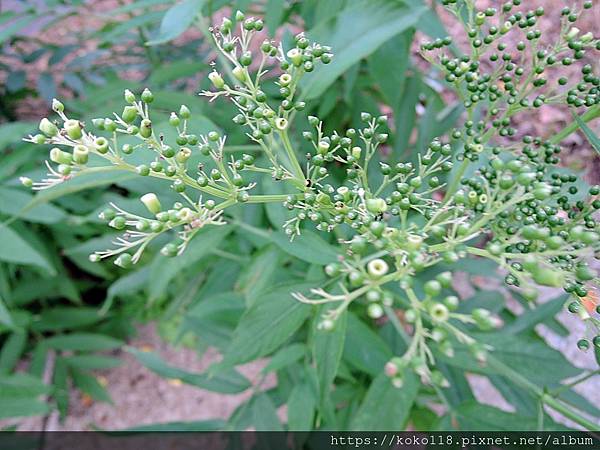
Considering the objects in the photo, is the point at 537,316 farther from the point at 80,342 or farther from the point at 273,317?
the point at 80,342

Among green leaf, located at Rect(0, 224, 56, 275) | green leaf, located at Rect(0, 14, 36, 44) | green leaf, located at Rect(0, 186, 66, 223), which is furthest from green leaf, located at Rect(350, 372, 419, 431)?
green leaf, located at Rect(0, 14, 36, 44)

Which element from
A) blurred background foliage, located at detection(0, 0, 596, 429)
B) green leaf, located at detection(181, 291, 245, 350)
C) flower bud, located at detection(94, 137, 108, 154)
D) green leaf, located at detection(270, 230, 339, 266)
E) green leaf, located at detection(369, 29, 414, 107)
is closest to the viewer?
flower bud, located at detection(94, 137, 108, 154)

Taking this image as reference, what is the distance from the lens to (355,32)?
147 centimetres

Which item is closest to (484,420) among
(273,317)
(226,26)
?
(273,317)

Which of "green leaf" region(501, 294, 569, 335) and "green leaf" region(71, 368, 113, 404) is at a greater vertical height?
"green leaf" region(501, 294, 569, 335)

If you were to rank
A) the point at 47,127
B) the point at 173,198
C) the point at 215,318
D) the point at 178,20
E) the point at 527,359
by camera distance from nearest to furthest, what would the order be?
1. the point at 47,127
2. the point at 178,20
3. the point at 527,359
4. the point at 173,198
5. the point at 215,318

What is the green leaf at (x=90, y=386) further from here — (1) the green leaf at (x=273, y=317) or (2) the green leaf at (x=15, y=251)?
(1) the green leaf at (x=273, y=317)

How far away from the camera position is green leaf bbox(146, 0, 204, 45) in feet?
4.43

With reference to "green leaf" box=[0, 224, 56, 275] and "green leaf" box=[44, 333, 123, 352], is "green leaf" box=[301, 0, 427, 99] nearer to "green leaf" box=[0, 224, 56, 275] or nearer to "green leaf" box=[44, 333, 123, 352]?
"green leaf" box=[0, 224, 56, 275]

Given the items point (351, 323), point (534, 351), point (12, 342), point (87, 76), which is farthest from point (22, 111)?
point (534, 351)

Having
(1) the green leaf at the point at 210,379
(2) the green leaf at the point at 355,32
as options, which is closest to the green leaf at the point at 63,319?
(1) the green leaf at the point at 210,379

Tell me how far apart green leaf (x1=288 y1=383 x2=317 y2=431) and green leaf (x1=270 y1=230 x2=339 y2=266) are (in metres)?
0.57

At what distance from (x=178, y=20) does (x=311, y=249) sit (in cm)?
66

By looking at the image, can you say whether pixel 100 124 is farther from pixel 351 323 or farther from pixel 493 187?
pixel 351 323
